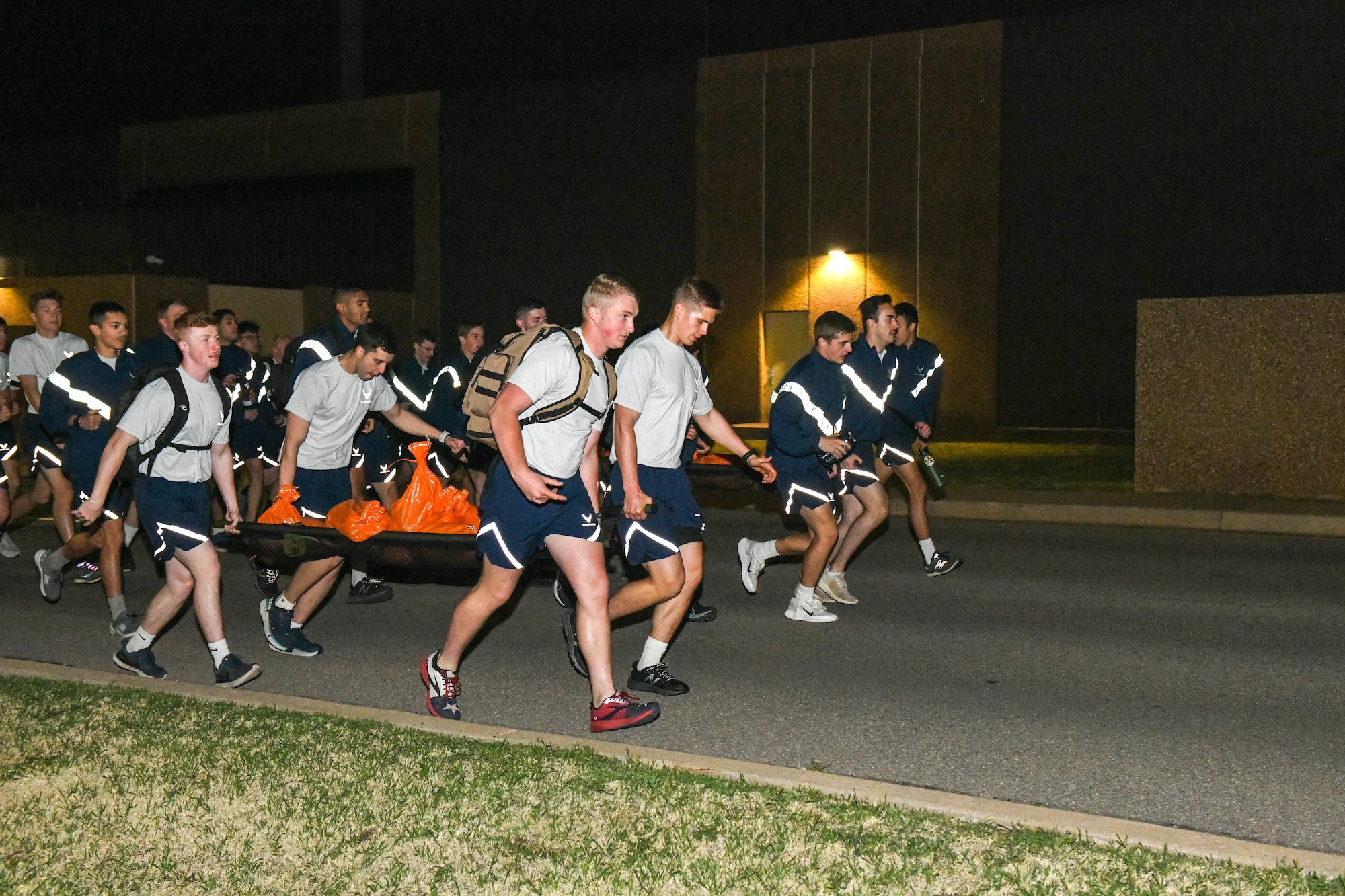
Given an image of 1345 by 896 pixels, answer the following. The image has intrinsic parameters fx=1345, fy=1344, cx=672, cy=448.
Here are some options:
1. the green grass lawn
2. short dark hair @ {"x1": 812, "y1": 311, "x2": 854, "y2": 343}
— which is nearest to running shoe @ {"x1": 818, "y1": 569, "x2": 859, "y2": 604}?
short dark hair @ {"x1": 812, "y1": 311, "x2": 854, "y2": 343}

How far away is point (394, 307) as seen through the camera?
1150 inches

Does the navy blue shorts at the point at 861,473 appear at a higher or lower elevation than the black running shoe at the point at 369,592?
higher

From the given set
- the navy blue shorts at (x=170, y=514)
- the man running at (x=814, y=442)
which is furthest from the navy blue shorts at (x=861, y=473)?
the navy blue shorts at (x=170, y=514)

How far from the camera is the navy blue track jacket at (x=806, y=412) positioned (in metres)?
8.05

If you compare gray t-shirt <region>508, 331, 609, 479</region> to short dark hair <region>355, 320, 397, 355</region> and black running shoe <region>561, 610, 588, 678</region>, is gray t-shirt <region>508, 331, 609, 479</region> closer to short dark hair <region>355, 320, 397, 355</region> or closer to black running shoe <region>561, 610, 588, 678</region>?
black running shoe <region>561, 610, 588, 678</region>

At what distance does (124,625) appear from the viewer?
8.00 metres

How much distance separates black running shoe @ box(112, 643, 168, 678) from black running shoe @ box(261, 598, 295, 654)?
2.47ft

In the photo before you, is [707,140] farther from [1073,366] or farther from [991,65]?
[1073,366]

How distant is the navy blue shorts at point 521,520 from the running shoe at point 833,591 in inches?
131

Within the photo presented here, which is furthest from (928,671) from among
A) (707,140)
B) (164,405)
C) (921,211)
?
(707,140)

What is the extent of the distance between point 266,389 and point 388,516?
494cm

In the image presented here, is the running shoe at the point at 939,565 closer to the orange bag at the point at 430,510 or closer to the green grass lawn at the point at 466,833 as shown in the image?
the orange bag at the point at 430,510

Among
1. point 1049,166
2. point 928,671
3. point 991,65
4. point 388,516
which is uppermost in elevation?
point 991,65

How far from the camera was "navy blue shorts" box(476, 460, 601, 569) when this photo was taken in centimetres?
570
